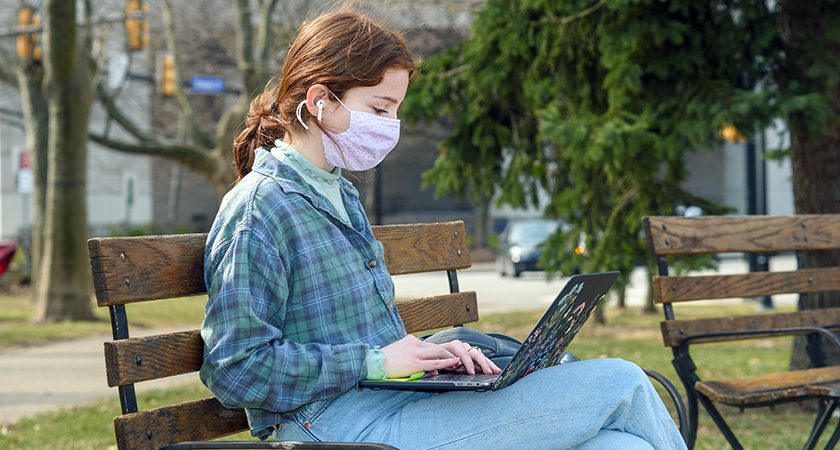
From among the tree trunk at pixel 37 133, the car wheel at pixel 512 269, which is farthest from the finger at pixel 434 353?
the car wheel at pixel 512 269

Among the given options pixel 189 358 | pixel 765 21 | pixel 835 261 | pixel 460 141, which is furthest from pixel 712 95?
pixel 189 358

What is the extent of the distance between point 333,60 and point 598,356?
5.54 m

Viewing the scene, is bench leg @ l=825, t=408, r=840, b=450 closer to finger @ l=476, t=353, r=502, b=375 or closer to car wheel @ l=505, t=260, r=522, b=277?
finger @ l=476, t=353, r=502, b=375

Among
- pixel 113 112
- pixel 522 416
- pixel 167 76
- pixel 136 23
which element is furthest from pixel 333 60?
pixel 167 76

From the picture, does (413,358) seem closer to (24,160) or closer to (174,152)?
(174,152)

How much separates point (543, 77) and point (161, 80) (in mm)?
10580

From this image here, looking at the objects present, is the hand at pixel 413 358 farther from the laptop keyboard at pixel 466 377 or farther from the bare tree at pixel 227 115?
the bare tree at pixel 227 115

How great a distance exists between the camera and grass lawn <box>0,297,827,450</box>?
179 inches

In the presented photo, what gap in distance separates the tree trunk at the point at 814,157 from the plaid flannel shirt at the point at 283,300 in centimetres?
→ 389

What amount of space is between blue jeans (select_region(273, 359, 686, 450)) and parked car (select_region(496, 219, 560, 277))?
16862 mm

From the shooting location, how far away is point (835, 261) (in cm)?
523

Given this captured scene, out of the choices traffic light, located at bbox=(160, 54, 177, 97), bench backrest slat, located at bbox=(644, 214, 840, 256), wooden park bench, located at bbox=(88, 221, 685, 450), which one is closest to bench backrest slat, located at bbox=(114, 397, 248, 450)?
wooden park bench, located at bbox=(88, 221, 685, 450)

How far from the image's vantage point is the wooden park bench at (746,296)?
315 centimetres

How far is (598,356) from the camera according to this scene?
7133 mm
